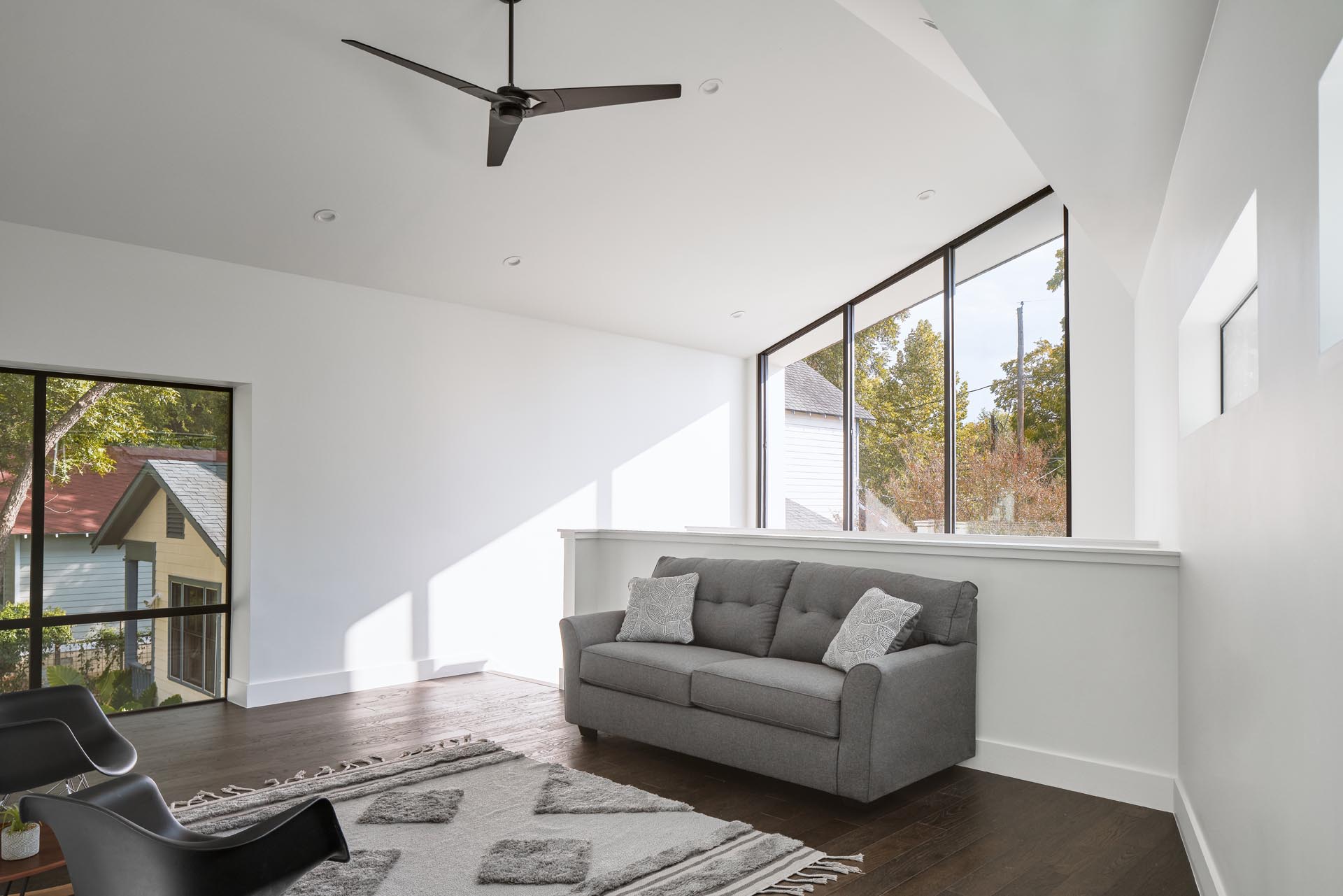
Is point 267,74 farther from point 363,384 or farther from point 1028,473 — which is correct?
point 1028,473

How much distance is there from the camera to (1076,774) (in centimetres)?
377

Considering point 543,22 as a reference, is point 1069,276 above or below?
below

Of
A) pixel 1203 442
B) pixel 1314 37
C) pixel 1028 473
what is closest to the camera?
pixel 1314 37

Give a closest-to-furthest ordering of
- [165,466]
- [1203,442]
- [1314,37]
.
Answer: [1314,37] → [1203,442] → [165,466]

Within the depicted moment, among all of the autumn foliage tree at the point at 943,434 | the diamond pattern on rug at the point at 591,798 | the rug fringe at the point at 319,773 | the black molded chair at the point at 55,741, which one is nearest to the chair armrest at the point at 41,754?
the black molded chair at the point at 55,741

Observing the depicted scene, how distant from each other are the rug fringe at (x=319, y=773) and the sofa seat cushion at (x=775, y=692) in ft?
4.51

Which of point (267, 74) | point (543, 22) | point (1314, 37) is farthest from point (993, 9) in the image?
point (267, 74)

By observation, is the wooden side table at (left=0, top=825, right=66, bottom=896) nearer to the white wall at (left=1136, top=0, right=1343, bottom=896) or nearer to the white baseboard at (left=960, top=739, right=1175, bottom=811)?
the white wall at (left=1136, top=0, right=1343, bottom=896)

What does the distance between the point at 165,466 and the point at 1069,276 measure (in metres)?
6.24

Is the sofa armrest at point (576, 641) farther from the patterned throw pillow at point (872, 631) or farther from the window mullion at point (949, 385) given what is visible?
the window mullion at point (949, 385)

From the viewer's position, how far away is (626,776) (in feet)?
13.0

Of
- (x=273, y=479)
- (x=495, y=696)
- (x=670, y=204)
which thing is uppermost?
(x=670, y=204)

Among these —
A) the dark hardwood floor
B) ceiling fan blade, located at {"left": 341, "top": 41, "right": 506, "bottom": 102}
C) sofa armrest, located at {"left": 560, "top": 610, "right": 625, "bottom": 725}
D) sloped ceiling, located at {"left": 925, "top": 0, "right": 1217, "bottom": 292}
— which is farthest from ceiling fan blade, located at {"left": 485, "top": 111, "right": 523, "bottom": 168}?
the dark hardwood floor

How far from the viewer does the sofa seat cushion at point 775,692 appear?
352 centimetres
